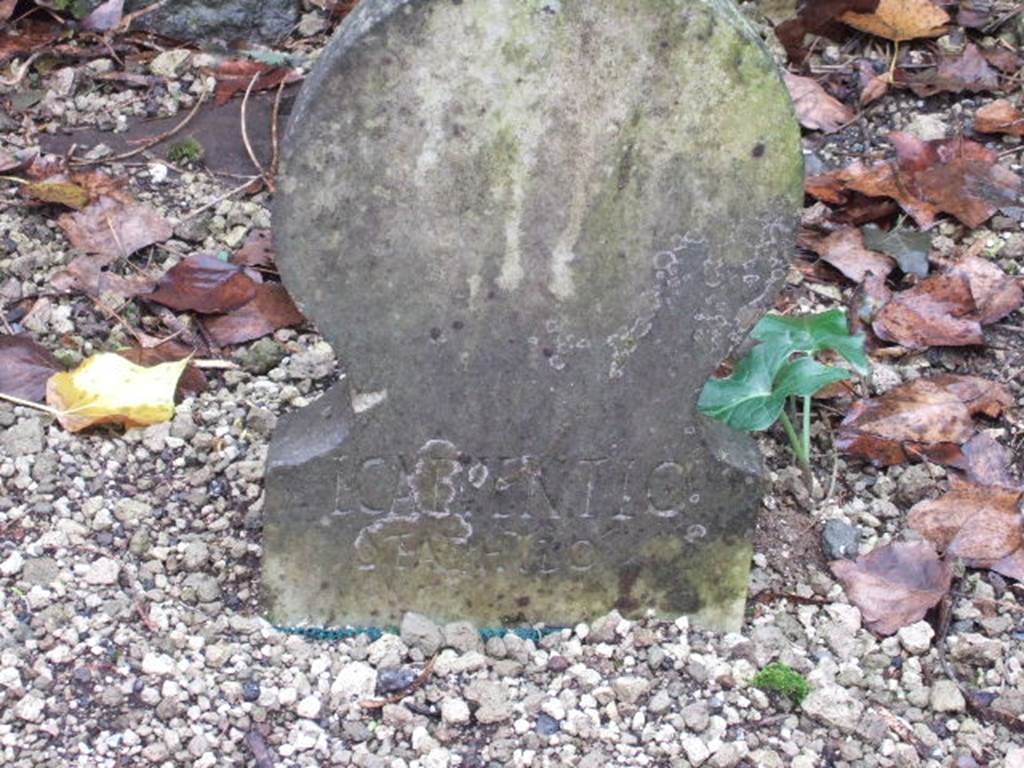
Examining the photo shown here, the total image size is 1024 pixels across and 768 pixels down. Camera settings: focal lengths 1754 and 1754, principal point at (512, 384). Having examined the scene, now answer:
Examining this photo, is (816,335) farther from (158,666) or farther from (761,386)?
(158,666)

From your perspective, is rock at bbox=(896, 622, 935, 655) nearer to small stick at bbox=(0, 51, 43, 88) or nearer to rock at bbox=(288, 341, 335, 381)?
rock at bbox=(288, 341, 335, 381)

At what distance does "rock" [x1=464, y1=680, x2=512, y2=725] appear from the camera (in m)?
2.77

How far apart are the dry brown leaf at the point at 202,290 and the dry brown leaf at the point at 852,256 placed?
1.26 meters

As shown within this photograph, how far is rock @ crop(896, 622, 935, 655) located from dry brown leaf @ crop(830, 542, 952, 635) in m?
0.02

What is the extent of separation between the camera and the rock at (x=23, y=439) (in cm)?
320

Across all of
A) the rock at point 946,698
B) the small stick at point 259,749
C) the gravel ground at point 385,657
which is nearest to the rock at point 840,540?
the gravel ground at point 385,657

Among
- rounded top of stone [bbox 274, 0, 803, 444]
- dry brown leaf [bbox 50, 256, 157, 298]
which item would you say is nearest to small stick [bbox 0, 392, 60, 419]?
dry brown leaf [bbox 50, 256, 157, 298]

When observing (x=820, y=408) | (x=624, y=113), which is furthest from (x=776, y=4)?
(x=624, y=113)

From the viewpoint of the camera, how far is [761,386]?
3062mm

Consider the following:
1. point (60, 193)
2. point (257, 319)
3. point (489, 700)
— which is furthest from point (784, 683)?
point (60, 193)

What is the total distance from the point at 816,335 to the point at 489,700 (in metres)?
0.90

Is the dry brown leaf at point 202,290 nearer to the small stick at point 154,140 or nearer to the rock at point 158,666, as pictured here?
the small stick at point 154,140

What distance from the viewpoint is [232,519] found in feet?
10.2

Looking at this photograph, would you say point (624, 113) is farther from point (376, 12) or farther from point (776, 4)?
point (776, 4)
